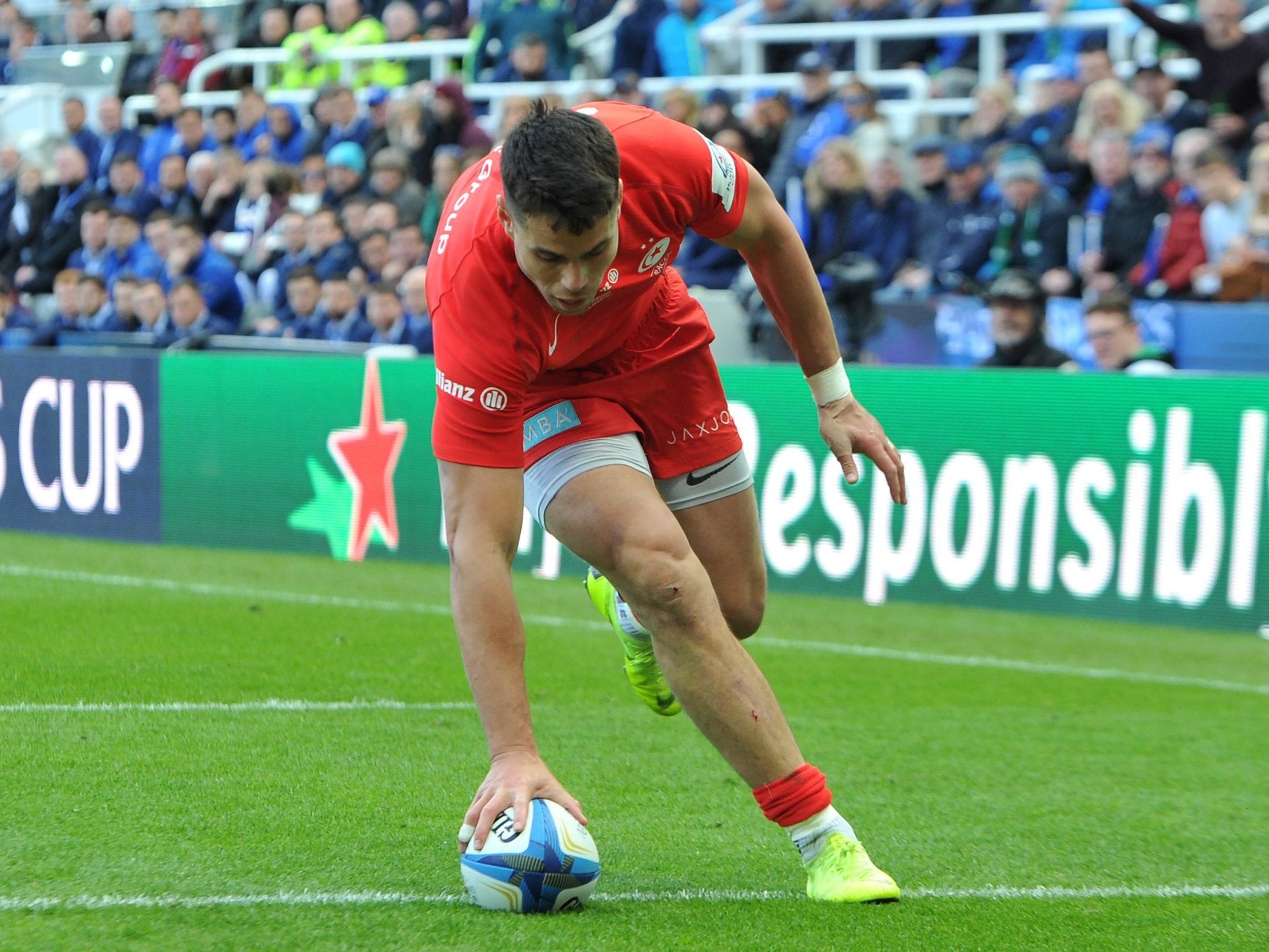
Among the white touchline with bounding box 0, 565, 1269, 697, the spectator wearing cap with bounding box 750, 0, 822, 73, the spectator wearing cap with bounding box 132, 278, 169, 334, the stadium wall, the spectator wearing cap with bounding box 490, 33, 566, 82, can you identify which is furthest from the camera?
the spectator wearing cap with bounding box 490, 33, 566, 82

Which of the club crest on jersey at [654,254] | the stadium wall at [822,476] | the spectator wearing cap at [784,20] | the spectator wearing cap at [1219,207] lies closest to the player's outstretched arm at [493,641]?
the club crest on jersey at [654,254]

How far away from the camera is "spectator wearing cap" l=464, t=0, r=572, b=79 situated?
1720 centimetres

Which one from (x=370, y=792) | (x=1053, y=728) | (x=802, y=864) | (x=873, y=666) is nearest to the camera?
(x=802, y=864)

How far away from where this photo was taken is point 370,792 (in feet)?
17.3

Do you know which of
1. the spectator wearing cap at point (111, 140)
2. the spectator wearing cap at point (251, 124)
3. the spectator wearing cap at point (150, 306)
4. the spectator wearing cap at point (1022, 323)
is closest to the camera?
the spectator wearing cap at point (1022, 323)

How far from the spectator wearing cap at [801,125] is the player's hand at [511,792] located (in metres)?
9.97

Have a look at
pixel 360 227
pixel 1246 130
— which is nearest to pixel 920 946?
pixel 1246 130

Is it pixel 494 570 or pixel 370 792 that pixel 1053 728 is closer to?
pixel 370 792

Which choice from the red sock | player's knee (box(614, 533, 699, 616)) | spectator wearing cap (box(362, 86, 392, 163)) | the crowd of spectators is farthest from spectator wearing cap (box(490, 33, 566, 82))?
the red sock

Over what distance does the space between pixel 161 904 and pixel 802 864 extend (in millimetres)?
1579

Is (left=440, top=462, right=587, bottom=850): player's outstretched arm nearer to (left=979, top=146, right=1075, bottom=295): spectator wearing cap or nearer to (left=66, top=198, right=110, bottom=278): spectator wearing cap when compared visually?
(left=979, top=146, right=1075, bottom=295): spectator wearing cap

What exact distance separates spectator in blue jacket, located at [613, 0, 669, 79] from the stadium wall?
5.59 meters

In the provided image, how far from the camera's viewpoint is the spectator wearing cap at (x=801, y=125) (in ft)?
45.0

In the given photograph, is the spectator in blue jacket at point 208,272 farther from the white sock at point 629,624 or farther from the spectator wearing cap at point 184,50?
the white sock at point 629,624
